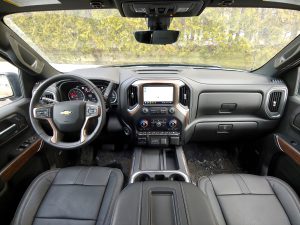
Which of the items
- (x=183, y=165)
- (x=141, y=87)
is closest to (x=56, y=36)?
(x=141, y=87)

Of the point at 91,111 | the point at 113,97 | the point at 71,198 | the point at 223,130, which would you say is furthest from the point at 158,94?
the point at 71,198

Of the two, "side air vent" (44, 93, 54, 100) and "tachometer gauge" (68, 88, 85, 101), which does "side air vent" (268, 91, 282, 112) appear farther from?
"side air vent" (44, 93, 54, 100)

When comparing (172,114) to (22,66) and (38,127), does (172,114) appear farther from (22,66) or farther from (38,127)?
(22,66)

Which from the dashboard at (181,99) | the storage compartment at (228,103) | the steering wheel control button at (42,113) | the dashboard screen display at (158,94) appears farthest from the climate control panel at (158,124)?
the steering wheel control button at (42,113)

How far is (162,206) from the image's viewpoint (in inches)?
44.3

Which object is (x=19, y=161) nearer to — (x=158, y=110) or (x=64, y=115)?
(x=64, y=115)

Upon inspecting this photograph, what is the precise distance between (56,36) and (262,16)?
1.89 metres

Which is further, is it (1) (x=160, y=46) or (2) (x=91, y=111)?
(1) (x=160, y=46)

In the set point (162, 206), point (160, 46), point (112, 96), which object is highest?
point (160, 46)

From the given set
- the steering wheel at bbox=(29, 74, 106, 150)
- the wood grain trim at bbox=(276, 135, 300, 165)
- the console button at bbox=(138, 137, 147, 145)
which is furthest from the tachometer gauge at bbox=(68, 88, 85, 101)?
the wood grain trim at bbox=(276, 135, 300, 165)

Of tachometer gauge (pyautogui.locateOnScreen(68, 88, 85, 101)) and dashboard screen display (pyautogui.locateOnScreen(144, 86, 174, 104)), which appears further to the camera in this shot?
tachometer gauge (pyautogui.locateOnScreen(68, 88, 85, 101))

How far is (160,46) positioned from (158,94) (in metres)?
0.48

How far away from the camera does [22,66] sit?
1893mm

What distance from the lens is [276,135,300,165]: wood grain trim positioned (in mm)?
1787
